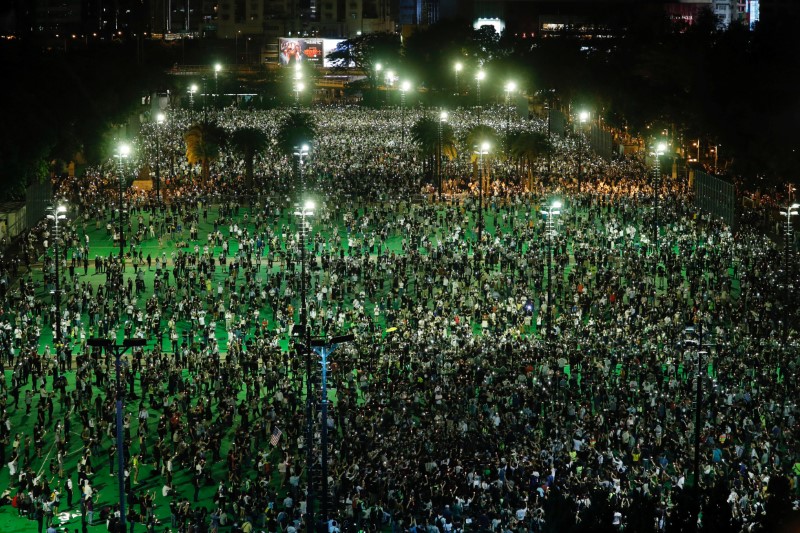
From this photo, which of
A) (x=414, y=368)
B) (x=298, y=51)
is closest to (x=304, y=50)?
(x=298, y=51)

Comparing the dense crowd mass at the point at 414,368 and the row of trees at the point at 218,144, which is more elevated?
the row of trees at the point at 218,144

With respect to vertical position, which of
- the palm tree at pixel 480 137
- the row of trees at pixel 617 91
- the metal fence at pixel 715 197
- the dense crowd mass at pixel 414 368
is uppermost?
the row of trees at pixel 617 91

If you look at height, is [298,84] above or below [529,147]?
above

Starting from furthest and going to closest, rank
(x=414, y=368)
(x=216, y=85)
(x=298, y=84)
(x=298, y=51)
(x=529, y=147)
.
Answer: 1. (x=298, y=51)
2. (x=216, y=85)
3. (x=298, y=84)
4. (x=529, y=147)
5. (x=414, y=368)

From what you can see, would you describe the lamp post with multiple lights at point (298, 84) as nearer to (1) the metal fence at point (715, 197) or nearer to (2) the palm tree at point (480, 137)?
(2) the palm tree at point (480, 137)

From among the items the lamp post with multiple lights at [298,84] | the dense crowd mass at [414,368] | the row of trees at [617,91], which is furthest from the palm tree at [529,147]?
the lamp post with multiple lights at [298,84]

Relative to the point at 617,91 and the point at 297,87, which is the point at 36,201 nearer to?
the point at 617,91

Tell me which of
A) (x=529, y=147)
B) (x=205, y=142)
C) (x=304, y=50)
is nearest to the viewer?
(x=529, y=147)
